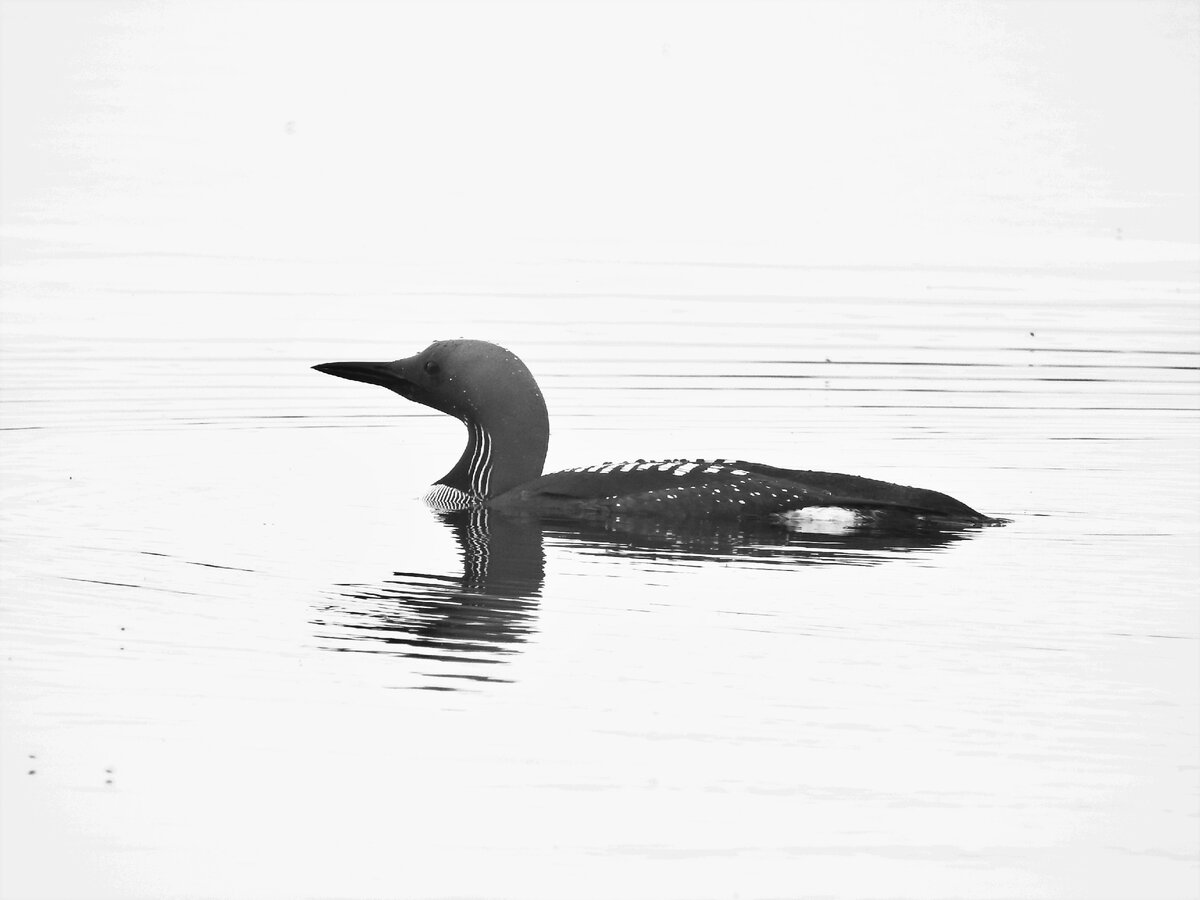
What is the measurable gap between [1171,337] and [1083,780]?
7626 mm

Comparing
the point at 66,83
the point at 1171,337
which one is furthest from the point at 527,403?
the point at 66,83

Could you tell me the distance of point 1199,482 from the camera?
7.78 metres

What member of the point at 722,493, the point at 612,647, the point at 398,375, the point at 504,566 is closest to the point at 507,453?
the point at 398,375

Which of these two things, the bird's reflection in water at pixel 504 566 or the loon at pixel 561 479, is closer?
the bird's reflection in water at pixel 504 566

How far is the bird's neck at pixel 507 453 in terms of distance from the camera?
771cm

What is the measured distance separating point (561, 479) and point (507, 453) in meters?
0.39

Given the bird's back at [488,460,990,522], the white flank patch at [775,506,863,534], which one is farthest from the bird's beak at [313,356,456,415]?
the white flank patch at [775,506,863,534]

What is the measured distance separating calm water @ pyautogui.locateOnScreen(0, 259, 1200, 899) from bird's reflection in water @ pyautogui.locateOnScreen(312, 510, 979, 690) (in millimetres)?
20

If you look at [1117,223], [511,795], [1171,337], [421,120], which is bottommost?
[511,795]

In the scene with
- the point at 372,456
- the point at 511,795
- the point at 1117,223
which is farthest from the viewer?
the point at 1117,223

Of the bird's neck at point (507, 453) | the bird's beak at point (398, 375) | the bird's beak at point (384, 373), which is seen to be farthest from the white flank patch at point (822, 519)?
the bird's beak at point (384, 373)

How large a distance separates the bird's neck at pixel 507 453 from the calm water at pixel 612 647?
0.95ft

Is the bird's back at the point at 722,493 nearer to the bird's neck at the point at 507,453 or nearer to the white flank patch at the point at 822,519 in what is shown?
the white flank patch at the point at 822,519

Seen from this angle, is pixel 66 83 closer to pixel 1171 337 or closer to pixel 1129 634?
pixel 1171 337
